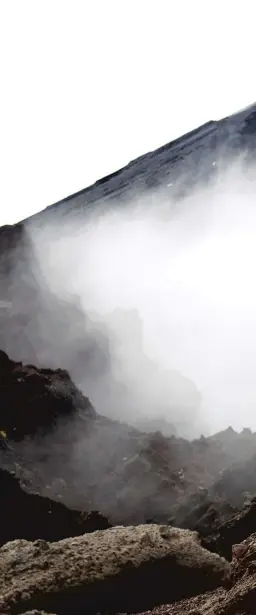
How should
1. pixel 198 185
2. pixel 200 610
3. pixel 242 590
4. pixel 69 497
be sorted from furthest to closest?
pixel 198 185
pixel 69 497
pixel 200 610
pixel 242 590

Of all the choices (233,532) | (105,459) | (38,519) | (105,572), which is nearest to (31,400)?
(105,459)

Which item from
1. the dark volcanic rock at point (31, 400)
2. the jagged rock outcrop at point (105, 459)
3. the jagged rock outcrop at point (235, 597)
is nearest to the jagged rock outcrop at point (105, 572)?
the jagged rock outcrop at point (235, 597)

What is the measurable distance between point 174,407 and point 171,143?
53.6 meters

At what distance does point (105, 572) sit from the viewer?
10.5 meters

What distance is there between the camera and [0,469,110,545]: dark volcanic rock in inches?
532

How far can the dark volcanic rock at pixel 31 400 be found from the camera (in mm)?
18656

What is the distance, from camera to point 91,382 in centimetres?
3506

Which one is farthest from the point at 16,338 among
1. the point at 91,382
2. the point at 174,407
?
the point at 174,407

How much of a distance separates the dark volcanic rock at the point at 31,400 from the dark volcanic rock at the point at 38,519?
433cm

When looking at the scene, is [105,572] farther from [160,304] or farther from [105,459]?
[160,304]

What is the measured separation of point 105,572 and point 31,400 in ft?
29.9

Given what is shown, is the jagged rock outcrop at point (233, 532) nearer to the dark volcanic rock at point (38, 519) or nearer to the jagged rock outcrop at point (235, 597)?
the jagged rock outcrop at point (235, 597)

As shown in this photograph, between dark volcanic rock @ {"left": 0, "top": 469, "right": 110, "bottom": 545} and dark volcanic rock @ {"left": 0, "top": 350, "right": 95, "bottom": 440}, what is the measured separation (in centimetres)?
433

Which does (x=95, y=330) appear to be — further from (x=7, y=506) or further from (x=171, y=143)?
(x=171, y=143)
